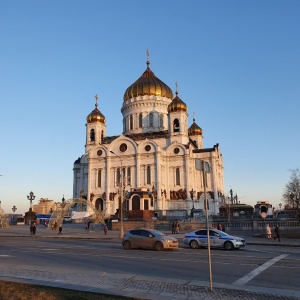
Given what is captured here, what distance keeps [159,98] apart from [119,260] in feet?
200

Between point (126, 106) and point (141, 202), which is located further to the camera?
point (126, 106)

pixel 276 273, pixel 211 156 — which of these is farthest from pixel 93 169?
pixel 276 273

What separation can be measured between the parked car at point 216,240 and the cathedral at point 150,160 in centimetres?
3367

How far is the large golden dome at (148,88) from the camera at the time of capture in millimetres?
73750

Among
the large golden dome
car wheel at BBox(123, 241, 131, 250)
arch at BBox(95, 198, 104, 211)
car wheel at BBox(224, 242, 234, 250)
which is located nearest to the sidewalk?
car wheel at BBox(123, 241, 131, 250)

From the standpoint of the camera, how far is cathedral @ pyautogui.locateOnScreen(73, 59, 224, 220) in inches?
2445

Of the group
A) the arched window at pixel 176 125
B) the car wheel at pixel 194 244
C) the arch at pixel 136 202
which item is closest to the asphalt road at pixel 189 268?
the car wheel at pixel 194 244

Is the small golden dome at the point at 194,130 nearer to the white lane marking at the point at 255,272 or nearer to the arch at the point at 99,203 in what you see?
the arch at the point at 99,203

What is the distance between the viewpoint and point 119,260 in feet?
48.4

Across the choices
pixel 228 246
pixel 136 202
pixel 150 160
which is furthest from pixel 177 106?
pixel 228 246

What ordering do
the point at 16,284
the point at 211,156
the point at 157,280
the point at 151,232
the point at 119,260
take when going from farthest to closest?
the point at 211,156
the point at 151,232
the point at 119,260
the point at 157,280
the point at 16,284

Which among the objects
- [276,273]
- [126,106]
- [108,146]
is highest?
[126,106]

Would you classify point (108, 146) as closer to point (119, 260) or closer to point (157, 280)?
point (119, 260)

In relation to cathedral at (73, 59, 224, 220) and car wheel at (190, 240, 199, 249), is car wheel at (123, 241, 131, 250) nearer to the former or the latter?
car wheel at (190, 240, 199, 249)
